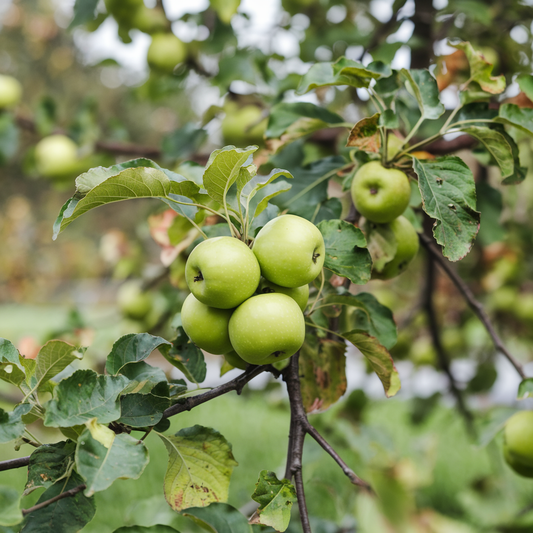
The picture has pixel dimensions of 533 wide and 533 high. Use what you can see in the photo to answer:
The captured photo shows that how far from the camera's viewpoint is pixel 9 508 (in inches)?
16.3

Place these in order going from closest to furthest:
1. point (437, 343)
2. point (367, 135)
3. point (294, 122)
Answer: point (367, 135) < point (294, 122) < point (437, 343)

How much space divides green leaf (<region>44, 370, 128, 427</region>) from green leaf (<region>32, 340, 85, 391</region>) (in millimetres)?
28

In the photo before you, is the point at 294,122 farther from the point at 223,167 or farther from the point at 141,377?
the point at 141,377

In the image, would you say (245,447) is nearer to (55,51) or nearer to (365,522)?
(365,522)

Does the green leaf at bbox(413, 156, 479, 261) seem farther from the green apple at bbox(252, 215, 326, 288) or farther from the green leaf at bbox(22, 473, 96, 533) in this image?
the green leaf at bbox(22, 473, 96, 533)

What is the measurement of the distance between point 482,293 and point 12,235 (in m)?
6.97

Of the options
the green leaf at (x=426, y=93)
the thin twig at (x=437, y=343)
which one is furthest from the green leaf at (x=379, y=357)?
the thin twig at (x=437, y=343)

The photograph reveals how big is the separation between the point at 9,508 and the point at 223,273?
10.9 inches

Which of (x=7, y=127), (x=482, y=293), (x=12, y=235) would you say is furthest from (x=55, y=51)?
(x=482, y=293)

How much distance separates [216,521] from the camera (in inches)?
22.4

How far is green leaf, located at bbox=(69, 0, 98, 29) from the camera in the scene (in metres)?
1.08

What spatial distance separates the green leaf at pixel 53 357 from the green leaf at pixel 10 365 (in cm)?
2

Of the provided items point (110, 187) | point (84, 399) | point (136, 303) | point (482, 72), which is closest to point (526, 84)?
point (482, 72)

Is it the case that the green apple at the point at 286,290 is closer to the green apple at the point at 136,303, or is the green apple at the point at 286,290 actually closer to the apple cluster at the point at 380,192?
the apple cluster at the point at 380,192
